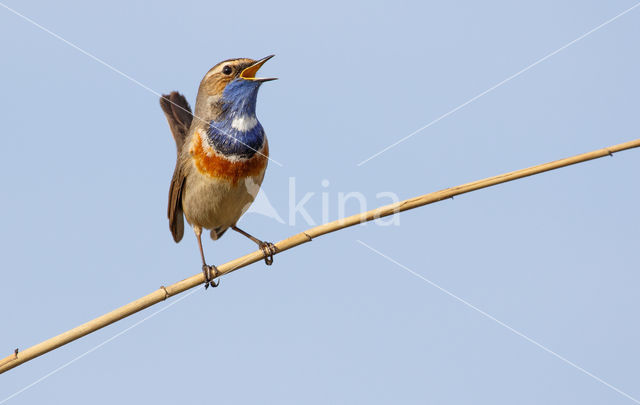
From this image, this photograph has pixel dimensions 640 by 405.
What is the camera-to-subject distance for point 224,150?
6.72 m

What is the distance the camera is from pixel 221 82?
6.84 metres

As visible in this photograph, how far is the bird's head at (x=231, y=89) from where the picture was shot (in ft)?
21.9

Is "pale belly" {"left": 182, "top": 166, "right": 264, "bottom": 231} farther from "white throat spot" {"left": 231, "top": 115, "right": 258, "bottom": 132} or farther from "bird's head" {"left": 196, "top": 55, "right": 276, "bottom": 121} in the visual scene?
"bird's head" {"left": 196, "top": 55, "right": 276, "bottom": 121}

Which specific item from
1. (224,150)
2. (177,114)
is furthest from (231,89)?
(177,114)

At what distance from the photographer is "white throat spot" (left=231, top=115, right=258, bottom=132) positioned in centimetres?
666

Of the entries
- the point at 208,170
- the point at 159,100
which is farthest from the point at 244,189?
the point at 159,100

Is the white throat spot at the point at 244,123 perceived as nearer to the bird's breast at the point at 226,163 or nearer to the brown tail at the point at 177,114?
the bird's breast at the point at 226,163

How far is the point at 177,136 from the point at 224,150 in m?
1.44

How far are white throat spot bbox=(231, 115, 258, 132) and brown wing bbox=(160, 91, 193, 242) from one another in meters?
0.90

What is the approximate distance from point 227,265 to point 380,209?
1.13m

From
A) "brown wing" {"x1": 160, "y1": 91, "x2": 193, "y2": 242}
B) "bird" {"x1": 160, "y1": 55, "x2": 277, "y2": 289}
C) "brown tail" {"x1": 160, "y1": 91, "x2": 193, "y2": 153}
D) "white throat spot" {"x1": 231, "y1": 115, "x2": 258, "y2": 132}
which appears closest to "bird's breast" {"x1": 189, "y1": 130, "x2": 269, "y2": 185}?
"bird" {"x1": 160, "y1": 55, "x2": 277, "y2": 289}

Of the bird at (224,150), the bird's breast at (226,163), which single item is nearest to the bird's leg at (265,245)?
the bird at (224,150)

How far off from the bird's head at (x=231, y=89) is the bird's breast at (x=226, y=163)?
28 centimetres

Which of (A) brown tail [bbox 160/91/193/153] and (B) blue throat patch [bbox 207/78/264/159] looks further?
(A) brown tail [bbox 160/91/193/153]
